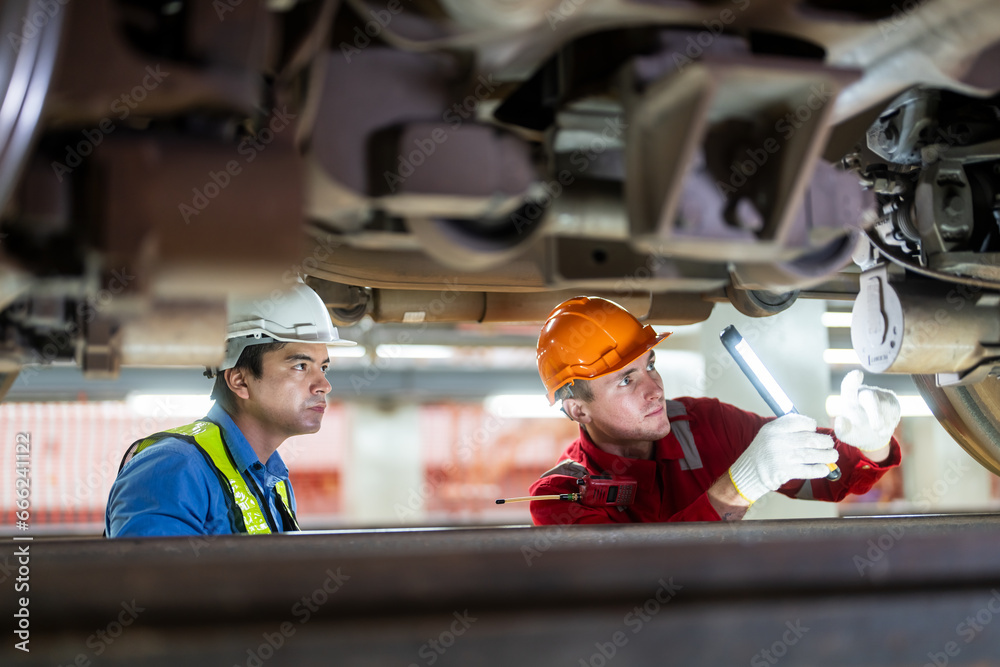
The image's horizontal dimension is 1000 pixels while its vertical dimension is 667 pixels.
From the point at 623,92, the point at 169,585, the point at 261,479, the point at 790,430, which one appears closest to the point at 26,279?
the point at 169,585

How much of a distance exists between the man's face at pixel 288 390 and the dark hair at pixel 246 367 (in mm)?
14

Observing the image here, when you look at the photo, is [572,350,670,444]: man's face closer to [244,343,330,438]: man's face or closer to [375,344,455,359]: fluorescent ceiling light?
[244,343,330,438]: man's face

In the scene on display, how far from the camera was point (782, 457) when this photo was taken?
2.43m

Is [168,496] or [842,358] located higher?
[842,358]

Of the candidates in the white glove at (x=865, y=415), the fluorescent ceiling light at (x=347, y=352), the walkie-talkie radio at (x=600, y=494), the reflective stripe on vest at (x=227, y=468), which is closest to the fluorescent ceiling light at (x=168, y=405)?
the fluorescent ceiling light at (x=347, y=352)

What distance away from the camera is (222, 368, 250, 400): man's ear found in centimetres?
283

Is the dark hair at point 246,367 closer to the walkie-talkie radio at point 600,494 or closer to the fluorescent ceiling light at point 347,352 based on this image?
the walkie-talkie radio at point 600,494

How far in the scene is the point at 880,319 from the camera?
1.76 m

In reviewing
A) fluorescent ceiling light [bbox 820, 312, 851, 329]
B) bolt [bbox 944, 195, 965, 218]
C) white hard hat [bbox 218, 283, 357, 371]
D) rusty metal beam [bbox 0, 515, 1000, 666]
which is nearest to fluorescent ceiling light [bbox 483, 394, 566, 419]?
fluorescent ceiling light [bbox 820, 312, 851, 329]

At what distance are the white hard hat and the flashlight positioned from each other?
1.28 metres

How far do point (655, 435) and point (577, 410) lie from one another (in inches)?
12.3

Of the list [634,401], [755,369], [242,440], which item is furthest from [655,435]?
[242,440]

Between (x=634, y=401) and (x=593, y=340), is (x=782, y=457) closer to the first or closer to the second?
(x=634, y=401)

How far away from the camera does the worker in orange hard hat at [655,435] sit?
252cm
